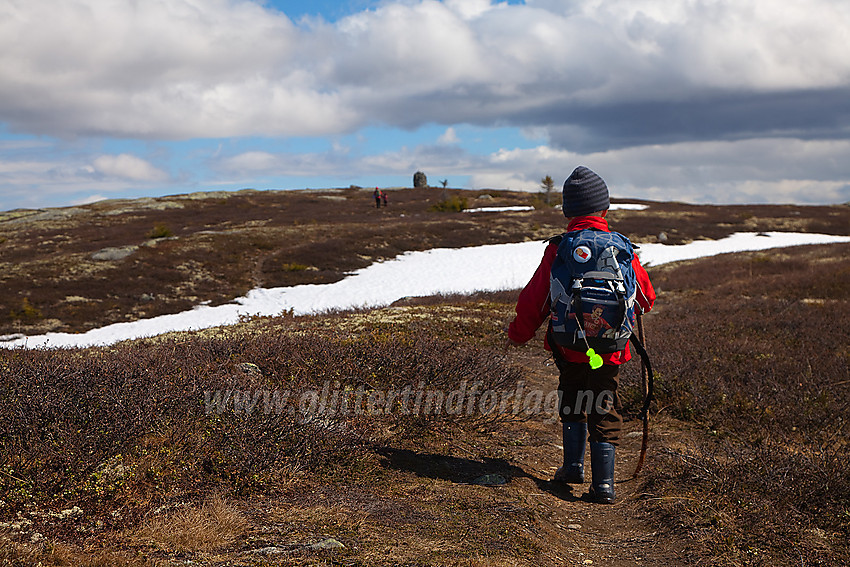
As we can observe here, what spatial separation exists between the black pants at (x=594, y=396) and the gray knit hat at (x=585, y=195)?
4.26 ft

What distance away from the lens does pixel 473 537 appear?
374 centimetres

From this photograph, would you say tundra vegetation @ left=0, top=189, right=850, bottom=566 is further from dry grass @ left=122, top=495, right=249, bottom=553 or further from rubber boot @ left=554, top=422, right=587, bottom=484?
rubber boot @ left=554, top=422, right=587, bottom=484

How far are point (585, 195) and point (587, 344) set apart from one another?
127 cm

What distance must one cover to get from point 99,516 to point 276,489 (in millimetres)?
1149

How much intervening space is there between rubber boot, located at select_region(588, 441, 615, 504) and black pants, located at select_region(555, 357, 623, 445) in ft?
Answer: 0.22

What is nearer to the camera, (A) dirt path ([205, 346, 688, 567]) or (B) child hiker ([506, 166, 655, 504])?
(A) dirt path ([205, 346, 688, 567])

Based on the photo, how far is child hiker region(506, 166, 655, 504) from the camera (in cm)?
466

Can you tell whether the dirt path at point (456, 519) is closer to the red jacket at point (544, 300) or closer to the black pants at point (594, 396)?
the black pants at point (594, 396)

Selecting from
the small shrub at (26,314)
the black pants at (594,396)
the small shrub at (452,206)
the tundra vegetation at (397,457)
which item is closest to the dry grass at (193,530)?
the tundra vegetation at (397,457)

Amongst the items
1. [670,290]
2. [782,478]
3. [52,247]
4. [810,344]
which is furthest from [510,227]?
[782,478]

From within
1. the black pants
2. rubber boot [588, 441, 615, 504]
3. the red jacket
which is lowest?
rubber boot [588, 441, 615, 504]

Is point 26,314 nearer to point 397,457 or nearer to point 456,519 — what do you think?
point 397,457

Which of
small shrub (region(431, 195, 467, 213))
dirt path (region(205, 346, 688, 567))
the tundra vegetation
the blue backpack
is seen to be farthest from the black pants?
small shrub (region(431, 195, 467, 213))

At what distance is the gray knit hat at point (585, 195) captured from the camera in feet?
15.7
